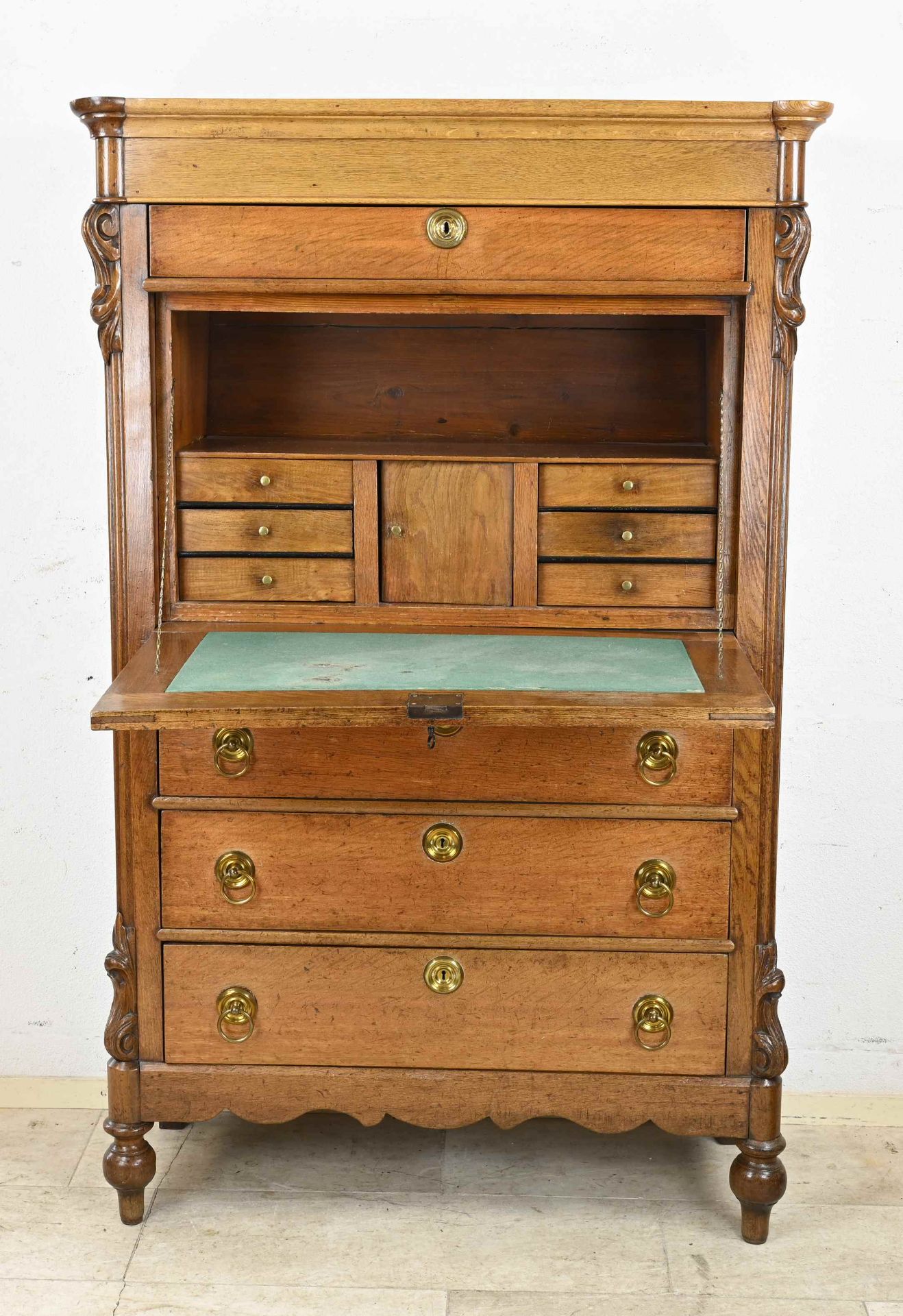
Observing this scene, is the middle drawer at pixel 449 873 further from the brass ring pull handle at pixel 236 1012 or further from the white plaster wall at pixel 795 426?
the white plaster wall at pixel 795 426

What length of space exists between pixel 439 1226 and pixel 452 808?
2.84ft

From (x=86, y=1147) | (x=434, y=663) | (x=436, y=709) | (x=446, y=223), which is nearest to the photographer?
(x=436, y=709)

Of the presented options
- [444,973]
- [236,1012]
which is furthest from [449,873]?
[236,1012]

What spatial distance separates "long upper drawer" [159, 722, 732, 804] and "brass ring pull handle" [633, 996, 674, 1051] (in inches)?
14.9

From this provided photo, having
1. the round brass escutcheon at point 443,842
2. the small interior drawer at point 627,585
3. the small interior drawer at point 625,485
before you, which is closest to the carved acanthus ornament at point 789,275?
the small interior drawer at point 625,485

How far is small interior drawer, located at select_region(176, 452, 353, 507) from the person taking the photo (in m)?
2.93

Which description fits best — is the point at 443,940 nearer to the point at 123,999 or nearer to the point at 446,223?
the point at 123,999

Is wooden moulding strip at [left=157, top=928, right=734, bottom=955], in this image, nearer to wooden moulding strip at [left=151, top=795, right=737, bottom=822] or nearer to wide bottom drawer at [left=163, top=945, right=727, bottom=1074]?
wide bottom drawer at [left=163, top=945, right=727, bottom=1074]

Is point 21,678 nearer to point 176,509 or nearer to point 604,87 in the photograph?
point 176,509

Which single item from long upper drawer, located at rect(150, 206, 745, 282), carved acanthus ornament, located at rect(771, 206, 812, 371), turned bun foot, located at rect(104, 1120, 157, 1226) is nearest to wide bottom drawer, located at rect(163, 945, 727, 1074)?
turned bun foot, located at rect(104, 1120, 157, 1226)

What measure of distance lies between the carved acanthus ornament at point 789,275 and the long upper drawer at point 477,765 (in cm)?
71

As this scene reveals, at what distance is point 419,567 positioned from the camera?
298cm

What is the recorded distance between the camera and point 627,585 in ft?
9.69

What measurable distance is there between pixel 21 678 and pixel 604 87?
1.85m
